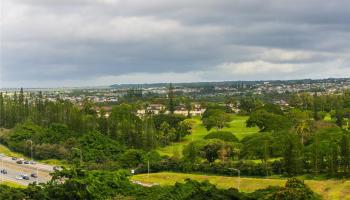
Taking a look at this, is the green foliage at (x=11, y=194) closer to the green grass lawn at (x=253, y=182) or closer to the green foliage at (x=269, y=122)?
the green grass lawn at (x=253, y=182)

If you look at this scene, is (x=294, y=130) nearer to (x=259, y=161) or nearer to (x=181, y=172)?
(x=259, y=161)

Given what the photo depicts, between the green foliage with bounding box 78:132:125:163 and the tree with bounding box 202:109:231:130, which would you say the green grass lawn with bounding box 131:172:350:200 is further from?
the tree with bounding box 202:109:231:130

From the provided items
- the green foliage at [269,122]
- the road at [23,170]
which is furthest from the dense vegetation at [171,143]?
the road at [23,170]

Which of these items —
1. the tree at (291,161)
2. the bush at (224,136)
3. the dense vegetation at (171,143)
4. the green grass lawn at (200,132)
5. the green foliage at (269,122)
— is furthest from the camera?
the green foliage at (269,122)

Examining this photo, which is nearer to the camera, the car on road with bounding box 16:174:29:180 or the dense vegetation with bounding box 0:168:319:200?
the dense vegetation with bounding box 0:168:319:200

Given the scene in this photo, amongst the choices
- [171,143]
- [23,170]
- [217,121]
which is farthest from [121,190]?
[217,121]

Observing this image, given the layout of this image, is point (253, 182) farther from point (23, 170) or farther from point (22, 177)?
point (23, 170)

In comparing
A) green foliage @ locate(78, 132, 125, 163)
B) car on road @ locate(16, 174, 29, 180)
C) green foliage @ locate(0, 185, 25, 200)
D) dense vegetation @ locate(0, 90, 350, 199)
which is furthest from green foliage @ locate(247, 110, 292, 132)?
green foliage @ locate(0, 185, 25, 200)
